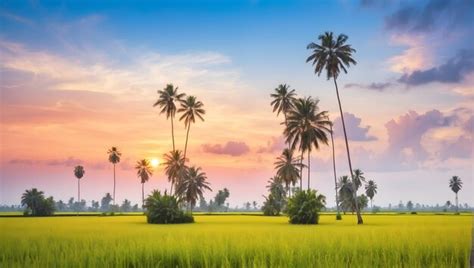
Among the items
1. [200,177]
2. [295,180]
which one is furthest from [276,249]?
[200,177]

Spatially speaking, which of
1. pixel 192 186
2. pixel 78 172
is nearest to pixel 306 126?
pixel 192 186

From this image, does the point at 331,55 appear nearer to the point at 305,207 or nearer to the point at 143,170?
the point at 305,207

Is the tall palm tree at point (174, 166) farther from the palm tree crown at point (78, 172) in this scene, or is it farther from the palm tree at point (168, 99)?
the palm tree crown at point (78, 172)

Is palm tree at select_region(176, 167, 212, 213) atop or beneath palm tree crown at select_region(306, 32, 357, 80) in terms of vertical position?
beneath

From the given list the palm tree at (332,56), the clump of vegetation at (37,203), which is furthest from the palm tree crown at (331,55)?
the clump of vegetation at (37,203)

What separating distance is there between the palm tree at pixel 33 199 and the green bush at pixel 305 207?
7783 centimetres

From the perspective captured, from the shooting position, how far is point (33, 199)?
376ft

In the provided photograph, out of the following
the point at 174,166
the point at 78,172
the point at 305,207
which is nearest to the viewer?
the point at 305,207

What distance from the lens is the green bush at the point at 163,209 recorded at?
6069cm

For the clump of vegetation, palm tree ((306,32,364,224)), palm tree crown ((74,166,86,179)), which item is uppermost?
palm tree ((306,32,364,224))

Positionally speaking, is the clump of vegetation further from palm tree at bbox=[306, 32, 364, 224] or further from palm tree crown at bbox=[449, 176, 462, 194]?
palm tree crown at bbox=[449, 176, 462, 194]

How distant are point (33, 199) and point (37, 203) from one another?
98.7 inches

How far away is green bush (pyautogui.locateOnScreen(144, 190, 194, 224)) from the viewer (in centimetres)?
6069

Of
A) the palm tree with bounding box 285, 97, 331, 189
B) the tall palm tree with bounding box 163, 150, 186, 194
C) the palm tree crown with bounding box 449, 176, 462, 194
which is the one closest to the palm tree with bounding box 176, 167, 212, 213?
the tall palm tree with bounding box 163, 150, 186, 194
